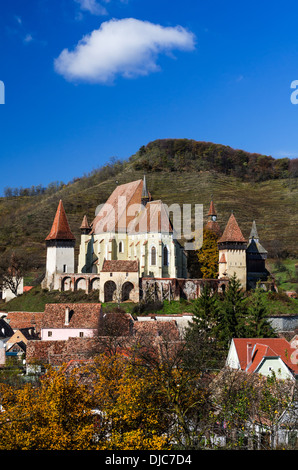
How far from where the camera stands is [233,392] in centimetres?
2336

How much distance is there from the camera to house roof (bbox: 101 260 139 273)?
51875 millimetres

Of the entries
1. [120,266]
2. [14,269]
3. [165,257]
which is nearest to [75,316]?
[120,266]

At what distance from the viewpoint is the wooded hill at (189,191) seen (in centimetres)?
9025

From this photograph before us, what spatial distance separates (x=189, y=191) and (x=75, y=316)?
63.9m

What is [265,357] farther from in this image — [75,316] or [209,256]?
[209,256]

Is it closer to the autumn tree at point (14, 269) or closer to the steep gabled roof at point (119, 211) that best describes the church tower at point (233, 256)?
the steep gabled roof at point (119, 211)

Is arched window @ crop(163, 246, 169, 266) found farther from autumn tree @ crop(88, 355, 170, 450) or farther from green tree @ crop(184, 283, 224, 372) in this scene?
autumn tree @ crop(88, 355, 170, 450)

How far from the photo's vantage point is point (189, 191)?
347ft

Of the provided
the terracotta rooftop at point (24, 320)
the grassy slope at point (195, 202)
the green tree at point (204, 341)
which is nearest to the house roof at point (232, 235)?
the green tree at point (204, 341)

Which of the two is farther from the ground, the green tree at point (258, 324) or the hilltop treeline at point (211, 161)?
the hilltop treeline at point (211, 161)

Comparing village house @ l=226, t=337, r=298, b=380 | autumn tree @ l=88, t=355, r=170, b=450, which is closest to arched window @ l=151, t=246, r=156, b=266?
village house @ l=226, t=337, r=298, b=380

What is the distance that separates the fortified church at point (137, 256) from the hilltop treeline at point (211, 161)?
59.5 m
